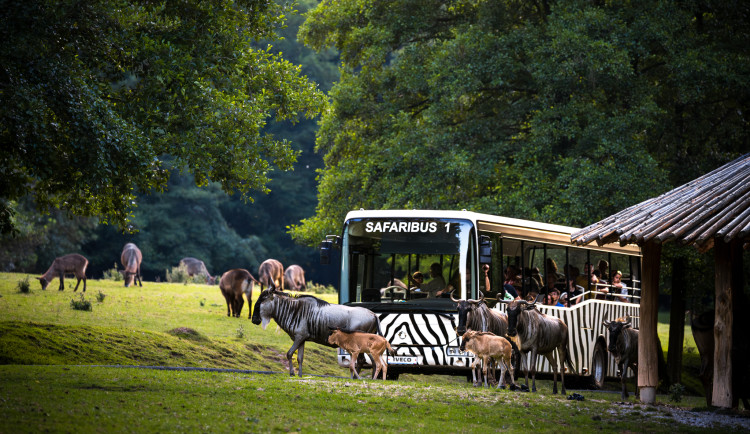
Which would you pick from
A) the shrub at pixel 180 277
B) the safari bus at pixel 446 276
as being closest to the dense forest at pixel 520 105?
the safari bus at pixel 446 276

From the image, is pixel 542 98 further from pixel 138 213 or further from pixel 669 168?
pixel 138 213

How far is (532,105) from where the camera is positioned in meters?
30.2

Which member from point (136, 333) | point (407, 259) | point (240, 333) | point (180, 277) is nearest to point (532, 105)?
point (240, 333)

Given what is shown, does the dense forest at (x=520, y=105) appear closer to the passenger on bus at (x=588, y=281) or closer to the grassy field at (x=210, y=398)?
the passenger on bus at (x=588, y=281)

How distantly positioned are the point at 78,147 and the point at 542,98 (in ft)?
51.7

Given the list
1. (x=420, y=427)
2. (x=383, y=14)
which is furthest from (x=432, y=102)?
(x=420, y=427)

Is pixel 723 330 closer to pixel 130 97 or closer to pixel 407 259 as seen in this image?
pixel 407 259

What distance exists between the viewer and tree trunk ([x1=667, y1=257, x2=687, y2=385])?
92.3 feet

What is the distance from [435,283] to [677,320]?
1218 cm

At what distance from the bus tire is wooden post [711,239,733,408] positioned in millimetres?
7219

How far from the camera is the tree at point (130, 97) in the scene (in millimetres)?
16734

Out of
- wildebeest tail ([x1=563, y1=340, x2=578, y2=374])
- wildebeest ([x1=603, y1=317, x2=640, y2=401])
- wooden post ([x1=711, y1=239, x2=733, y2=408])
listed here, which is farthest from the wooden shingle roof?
wildebeest tail ([x1=563, y1=340, x2=578, y2=374])

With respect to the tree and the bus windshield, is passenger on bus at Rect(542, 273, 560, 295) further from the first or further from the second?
the tree

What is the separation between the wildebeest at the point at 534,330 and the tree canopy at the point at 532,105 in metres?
7.16
